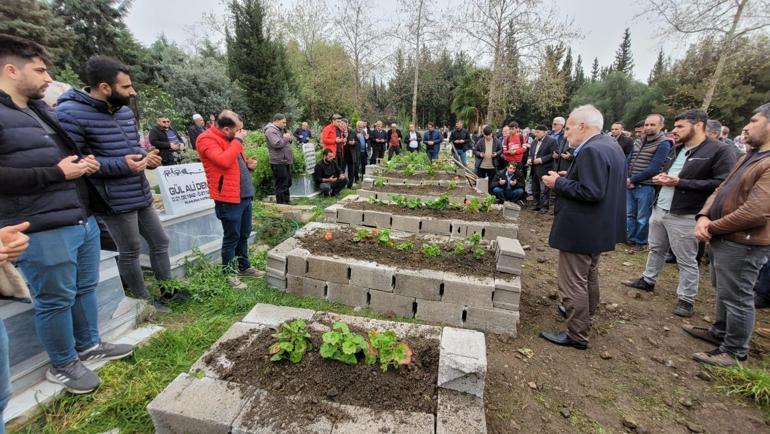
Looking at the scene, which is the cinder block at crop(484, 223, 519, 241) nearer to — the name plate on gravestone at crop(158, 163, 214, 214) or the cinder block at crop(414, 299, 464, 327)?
the cinder block at crop(414, 299, 464, 327)

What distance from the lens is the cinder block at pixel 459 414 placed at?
179 cm

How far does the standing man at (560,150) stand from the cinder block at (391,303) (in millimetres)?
5596

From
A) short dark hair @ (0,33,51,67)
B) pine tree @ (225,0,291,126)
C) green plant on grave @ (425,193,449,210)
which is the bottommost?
green plant on grave @ (425,193,449,210)

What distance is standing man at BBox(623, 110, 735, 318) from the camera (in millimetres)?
3652

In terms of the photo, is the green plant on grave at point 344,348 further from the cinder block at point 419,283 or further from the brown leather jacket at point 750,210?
the brown leather jacket at point 750,210

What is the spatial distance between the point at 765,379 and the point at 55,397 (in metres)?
5.27

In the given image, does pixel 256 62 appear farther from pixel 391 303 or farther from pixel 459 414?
pixel 459 414

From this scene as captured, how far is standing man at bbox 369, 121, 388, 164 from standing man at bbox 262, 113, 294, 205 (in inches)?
227

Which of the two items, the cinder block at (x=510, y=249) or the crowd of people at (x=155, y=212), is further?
the cinder block at (x=510, y=249)

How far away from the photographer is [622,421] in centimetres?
249

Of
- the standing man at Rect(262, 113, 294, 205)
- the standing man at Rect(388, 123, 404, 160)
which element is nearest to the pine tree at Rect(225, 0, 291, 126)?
the standing man at Rect(388, 123, 404, 160)

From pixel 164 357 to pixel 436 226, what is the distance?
3.74 m

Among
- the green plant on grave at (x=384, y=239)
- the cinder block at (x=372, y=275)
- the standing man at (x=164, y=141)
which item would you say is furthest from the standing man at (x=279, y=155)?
the cinder block at (x=372, y=275)

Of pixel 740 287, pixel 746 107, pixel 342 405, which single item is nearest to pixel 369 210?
pixel 342 405
